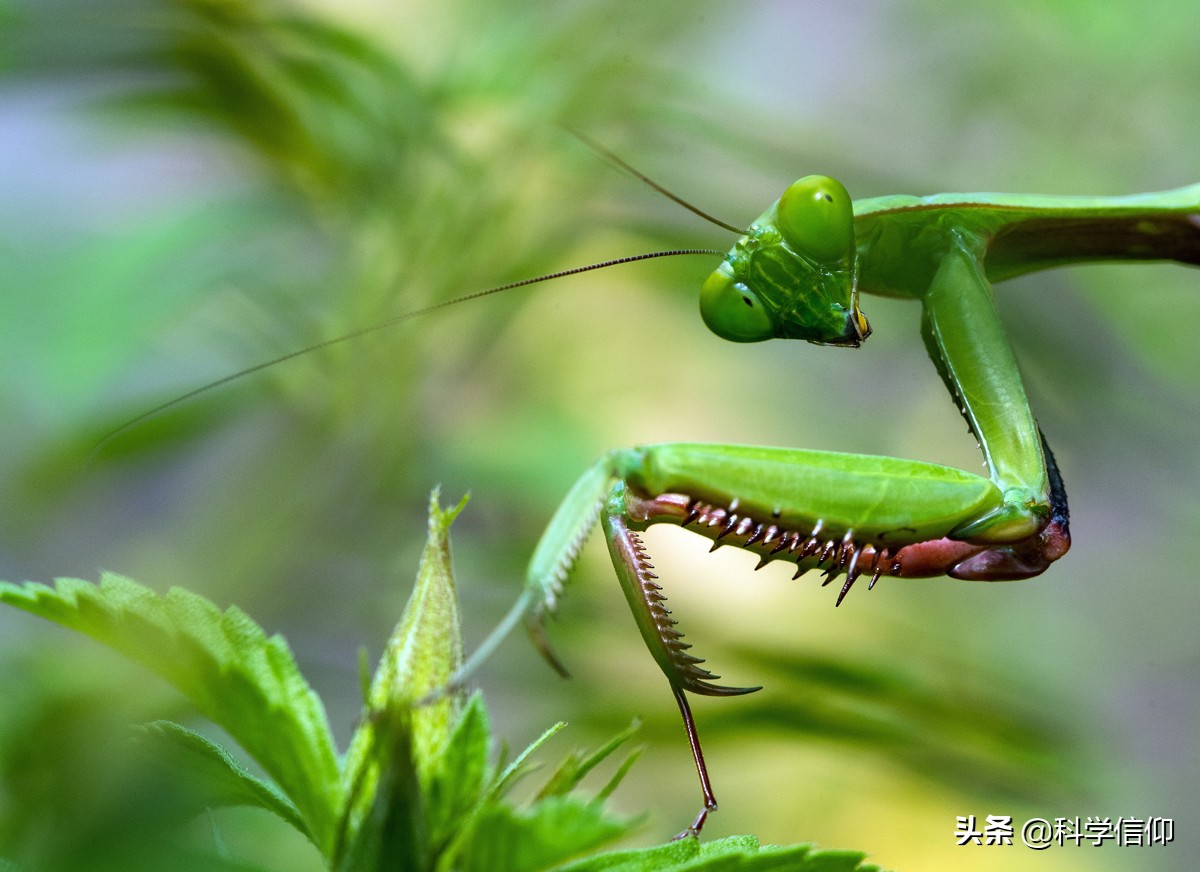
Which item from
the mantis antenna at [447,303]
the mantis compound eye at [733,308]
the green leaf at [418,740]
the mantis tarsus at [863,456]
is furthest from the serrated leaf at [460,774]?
the mantis compound eye at [733,308]

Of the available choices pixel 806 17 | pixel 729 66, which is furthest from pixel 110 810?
pixel 806 17

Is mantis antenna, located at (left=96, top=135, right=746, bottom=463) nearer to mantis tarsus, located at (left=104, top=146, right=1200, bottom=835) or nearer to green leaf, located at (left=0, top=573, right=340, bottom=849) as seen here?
mantis tarsus, located at (left=104, top=146, right=1200, bottom=835)

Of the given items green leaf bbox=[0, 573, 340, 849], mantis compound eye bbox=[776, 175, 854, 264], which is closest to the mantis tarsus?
mantis compound eye bbox=[776, 175, 854, 264]

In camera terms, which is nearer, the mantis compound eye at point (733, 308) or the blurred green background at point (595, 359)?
the mantis compound eye at point (733, 308)

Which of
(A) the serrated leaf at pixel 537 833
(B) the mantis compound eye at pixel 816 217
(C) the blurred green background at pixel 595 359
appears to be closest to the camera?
(A) the serrated leaf at pixel 537 833

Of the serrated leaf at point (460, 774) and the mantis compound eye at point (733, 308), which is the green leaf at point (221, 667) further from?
the mantis compound eye at point (733, 308)

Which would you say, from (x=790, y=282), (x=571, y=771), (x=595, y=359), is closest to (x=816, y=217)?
(x=790, y=282)

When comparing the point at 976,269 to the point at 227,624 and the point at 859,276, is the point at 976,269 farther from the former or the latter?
the point at 227,624

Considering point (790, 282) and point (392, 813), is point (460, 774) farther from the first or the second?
point (790, 282)
